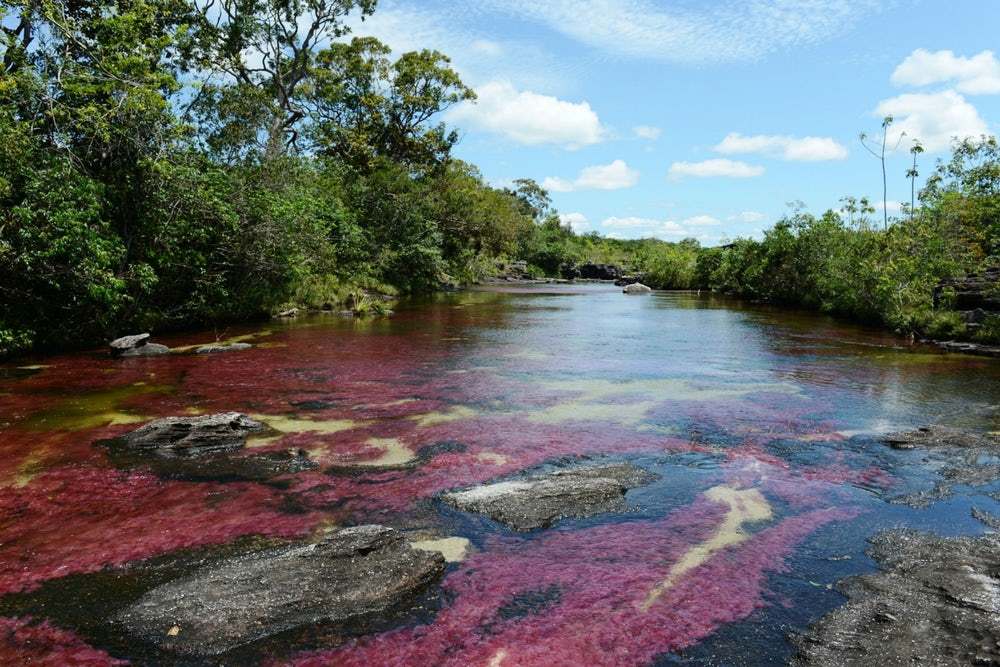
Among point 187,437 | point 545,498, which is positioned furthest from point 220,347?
point 545,498

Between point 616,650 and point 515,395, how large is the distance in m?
8.95

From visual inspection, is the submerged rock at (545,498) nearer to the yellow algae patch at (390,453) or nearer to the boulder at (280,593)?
the boulder at (280,593)

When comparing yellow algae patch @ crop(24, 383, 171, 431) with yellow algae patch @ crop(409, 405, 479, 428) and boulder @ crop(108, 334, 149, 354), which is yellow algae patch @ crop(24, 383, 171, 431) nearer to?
boulder @ crop(108, 334, 149, 354)

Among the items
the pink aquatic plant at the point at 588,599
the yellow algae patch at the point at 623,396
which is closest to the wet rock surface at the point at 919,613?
the pink aquatic plant at the point at 588,599

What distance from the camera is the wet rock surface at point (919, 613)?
15.0 ft

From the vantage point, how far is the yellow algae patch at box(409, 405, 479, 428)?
11344 millimetres

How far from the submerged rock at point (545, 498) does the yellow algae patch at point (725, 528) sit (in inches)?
40.9

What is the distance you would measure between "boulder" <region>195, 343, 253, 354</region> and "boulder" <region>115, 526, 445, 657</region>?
13.5 metres

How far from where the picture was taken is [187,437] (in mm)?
9516

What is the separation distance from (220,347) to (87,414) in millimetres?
7247

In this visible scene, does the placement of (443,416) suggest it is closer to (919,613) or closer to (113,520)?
(113,520)

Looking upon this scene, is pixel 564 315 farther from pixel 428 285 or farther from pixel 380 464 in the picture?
pixel 380 464

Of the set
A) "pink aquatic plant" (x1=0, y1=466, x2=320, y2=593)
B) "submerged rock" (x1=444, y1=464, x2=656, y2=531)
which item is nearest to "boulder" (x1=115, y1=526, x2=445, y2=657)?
"pink aquatic plant" (x1=0, y1=466, x2=320, y2=593)

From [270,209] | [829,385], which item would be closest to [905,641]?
[829,385]
